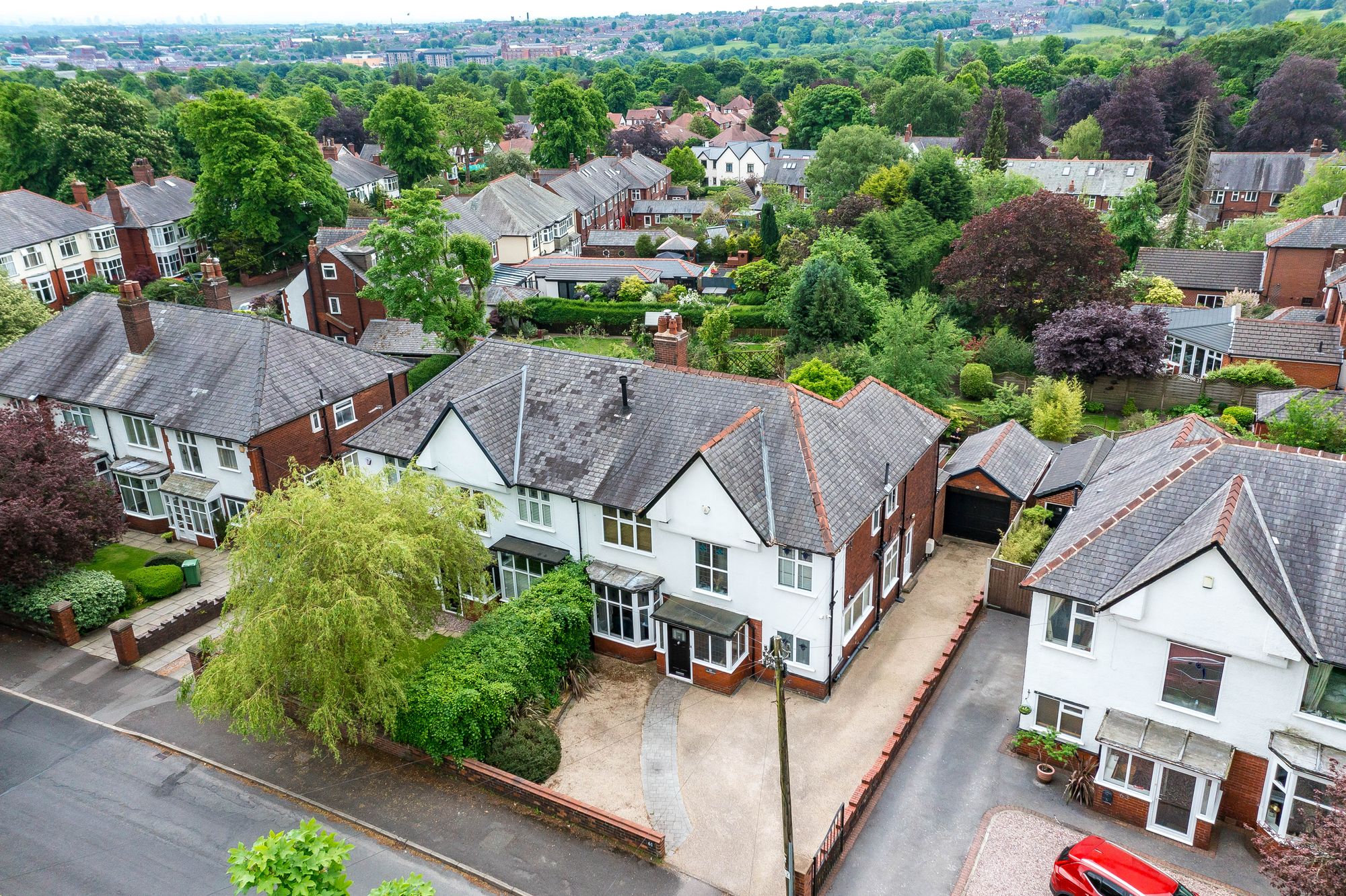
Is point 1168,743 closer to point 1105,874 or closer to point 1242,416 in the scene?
point 1105,874

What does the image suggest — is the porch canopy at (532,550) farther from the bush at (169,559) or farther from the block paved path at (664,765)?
the bush at (169,559)

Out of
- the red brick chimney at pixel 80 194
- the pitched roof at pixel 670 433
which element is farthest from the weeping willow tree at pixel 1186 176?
the red brick chimney at pixel 80 194

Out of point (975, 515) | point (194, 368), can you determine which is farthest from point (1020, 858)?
point (194, 368)

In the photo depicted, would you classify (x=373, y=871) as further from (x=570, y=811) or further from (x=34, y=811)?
(x=34, y=811)

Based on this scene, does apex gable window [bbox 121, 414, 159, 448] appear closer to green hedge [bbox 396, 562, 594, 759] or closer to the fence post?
the fence post

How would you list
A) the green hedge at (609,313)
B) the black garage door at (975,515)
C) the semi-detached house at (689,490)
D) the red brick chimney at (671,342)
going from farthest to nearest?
the green hedge at (609,313) → the black garage door at (975,515) → the red brick chimney at (671,342) → the semi-detached house at (689,490)

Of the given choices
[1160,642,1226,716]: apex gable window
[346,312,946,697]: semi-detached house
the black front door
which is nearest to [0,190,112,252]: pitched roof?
[346,312,946,697]: semi-detached house
